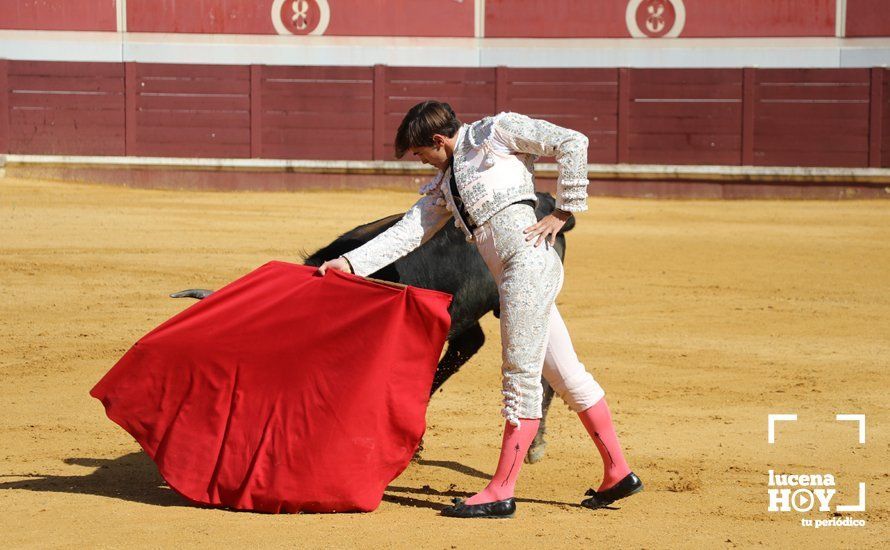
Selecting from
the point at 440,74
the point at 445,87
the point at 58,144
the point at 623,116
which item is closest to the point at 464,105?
the point at 445,87

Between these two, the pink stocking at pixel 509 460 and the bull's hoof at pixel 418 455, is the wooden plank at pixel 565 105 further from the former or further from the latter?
the pink stocking at pixel 509 460

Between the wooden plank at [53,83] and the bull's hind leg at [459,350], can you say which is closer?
the bull's hind leg at [459,350]

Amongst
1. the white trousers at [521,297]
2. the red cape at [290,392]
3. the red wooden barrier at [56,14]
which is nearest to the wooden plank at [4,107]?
the red wooden barrier at [56,14]

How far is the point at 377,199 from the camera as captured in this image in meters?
11.7

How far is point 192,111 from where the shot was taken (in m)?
12.9

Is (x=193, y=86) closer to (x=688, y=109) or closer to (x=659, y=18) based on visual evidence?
(x=659, y=18)

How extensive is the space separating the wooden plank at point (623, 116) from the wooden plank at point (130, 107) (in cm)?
472

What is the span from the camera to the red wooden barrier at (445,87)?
12.8 m

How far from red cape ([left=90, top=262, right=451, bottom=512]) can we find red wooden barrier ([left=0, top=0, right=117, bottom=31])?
10.6 metres

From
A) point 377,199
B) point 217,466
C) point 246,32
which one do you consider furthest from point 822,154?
point 217,466

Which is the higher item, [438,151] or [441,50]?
[441,50]

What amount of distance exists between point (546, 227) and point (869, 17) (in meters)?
11.1

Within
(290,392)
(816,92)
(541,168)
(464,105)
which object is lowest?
(290,392)

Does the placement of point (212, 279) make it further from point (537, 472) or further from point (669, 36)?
point (669, 36)
